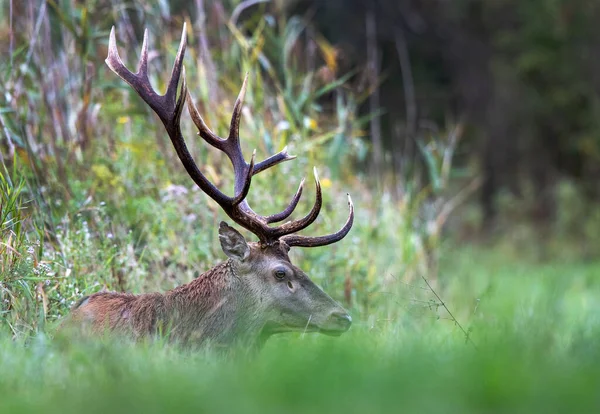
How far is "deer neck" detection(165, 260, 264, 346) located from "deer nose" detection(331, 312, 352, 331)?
38 cm

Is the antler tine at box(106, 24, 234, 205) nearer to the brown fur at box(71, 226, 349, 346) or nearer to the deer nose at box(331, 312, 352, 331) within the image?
the brown fur at box(71, 226, 349, 346)

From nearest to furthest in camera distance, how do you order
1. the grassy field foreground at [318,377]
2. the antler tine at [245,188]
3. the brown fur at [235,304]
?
the grassy field foreground at [318,377] < the brown fur at [235,304] < the antler tine at [245,188]

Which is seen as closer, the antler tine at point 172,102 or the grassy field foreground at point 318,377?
the grassy field foreground at point 318,377

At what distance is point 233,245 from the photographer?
572cm

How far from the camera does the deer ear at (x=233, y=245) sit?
5699mm

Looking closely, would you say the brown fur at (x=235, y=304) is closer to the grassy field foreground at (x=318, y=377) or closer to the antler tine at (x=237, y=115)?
the grassy field foreground at (x=318, y=377)

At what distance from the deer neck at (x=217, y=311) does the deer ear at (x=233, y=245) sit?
6 cm

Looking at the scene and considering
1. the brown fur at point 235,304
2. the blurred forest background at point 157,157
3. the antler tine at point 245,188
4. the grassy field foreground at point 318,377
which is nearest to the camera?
the grassy field foreground at point 318,377

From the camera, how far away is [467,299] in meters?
8.95

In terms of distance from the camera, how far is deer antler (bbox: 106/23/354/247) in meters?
5.70

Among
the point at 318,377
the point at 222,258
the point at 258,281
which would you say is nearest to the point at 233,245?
the point at 258,281

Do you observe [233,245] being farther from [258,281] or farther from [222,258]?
[222,258]

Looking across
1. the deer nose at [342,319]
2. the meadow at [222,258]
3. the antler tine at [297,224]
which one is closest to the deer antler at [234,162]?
the antler tine at [297,224]

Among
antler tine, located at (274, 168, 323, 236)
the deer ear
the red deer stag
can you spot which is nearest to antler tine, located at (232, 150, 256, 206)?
the red deer stag
